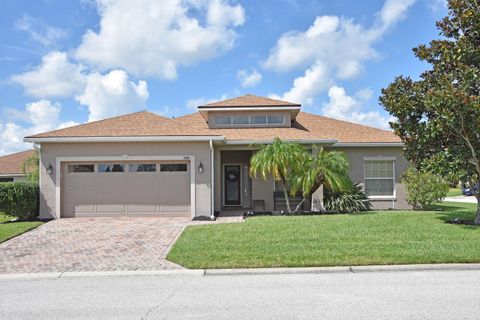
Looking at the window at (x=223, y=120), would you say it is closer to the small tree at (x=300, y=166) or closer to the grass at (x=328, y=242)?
the small tree at (x=300, y=166)

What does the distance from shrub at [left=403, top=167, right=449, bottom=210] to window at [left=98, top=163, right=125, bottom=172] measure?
1211 cm

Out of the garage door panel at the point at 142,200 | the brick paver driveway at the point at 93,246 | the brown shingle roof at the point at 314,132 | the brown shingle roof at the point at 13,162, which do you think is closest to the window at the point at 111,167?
the garage door panel at the point at 142,200

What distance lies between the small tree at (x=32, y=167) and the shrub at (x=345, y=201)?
16.9m

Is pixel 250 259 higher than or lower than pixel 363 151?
lower

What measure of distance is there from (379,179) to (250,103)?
7.45 metres

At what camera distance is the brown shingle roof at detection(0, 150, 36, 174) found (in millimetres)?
29938

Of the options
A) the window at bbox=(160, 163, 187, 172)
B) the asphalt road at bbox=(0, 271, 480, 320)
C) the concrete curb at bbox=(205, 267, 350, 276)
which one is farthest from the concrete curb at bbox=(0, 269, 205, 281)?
the window at bbox=(160, 163, 187, 172)

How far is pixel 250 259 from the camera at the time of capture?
8773mm

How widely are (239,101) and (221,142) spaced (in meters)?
5.73

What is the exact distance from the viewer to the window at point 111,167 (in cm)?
1606

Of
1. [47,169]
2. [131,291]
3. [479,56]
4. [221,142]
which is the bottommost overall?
[131,291]

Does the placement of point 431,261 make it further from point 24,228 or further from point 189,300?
point 24,228

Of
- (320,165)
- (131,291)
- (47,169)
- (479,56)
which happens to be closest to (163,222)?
(47,169)

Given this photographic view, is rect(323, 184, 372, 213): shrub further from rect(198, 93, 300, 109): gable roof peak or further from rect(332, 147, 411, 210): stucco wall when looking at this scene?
rect(198, 93, 300, 109): gable roof peak
